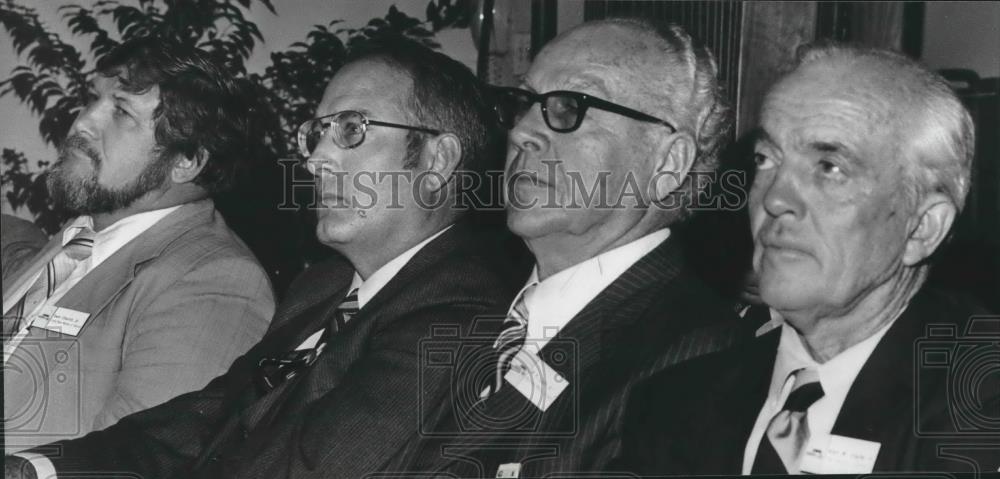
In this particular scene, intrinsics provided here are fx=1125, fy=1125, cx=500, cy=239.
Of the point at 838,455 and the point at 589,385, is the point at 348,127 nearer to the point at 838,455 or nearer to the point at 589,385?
the point at 589,385

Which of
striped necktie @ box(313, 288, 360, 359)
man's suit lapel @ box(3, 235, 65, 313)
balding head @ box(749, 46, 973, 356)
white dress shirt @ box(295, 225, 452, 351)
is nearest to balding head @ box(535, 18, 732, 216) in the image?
balding head @ box(749, 46, 973, 356)

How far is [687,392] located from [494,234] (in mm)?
600

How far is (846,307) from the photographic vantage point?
1746 mm

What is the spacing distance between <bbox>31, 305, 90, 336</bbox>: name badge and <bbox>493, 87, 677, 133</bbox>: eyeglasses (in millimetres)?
1021

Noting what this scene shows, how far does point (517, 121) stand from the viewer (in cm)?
206

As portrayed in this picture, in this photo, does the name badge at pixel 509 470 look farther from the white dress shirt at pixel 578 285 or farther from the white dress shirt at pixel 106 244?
the white dress shirt at pixel 106 244

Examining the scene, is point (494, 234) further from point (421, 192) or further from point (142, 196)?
point (142, 196)

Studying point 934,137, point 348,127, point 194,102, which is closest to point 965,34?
point 934,137

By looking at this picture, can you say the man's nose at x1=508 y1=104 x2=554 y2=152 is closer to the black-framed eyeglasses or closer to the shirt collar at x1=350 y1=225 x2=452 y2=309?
the shirt collar at x1=350 y1=225 x2=452 y2=309

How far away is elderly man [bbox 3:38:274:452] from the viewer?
2.27 metres

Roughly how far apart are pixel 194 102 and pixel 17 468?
865 mm

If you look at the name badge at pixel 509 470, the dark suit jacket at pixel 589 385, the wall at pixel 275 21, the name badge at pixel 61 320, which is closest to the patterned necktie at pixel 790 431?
the dark suit jacket at pixel 589 385

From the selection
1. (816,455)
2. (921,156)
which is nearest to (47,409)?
(816,455)

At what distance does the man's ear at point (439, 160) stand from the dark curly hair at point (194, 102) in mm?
472
